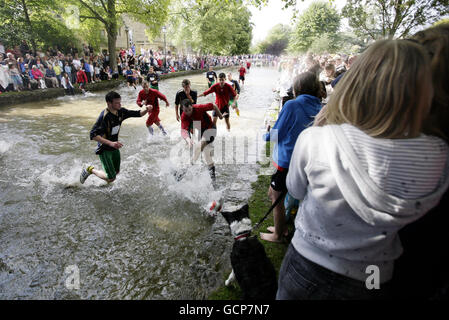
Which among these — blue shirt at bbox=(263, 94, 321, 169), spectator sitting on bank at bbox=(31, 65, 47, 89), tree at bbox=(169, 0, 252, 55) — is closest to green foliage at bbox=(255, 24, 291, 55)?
tree at bbox=(169, 0, 252, 55)

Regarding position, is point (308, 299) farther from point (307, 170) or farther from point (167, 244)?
point (167, 244)

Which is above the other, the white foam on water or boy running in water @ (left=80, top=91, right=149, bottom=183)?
boy running in water @ (left=80, top=91, right=149, bottom=183)

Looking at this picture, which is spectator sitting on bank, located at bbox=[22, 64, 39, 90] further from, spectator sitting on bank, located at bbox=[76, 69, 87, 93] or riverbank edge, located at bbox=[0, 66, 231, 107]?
spectator sitting on bank, located at bbox=[76, 69, 87, 93]

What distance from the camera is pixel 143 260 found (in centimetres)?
308

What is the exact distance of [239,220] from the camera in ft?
6.99

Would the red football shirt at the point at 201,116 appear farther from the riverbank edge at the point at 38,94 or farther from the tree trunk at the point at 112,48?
the tree trunk at the point at 112,48

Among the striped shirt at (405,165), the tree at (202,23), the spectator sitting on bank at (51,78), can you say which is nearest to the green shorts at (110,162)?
the striped shirt at (405,165)

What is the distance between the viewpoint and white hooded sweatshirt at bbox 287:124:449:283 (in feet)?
2.77

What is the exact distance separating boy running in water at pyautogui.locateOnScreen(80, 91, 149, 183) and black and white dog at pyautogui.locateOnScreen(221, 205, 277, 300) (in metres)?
3.10

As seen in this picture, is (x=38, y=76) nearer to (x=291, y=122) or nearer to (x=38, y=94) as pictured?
(x=38, y=94)

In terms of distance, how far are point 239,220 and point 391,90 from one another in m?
1.57

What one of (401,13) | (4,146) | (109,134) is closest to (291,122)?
(109,134)

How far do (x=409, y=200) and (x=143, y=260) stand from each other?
119 inches
